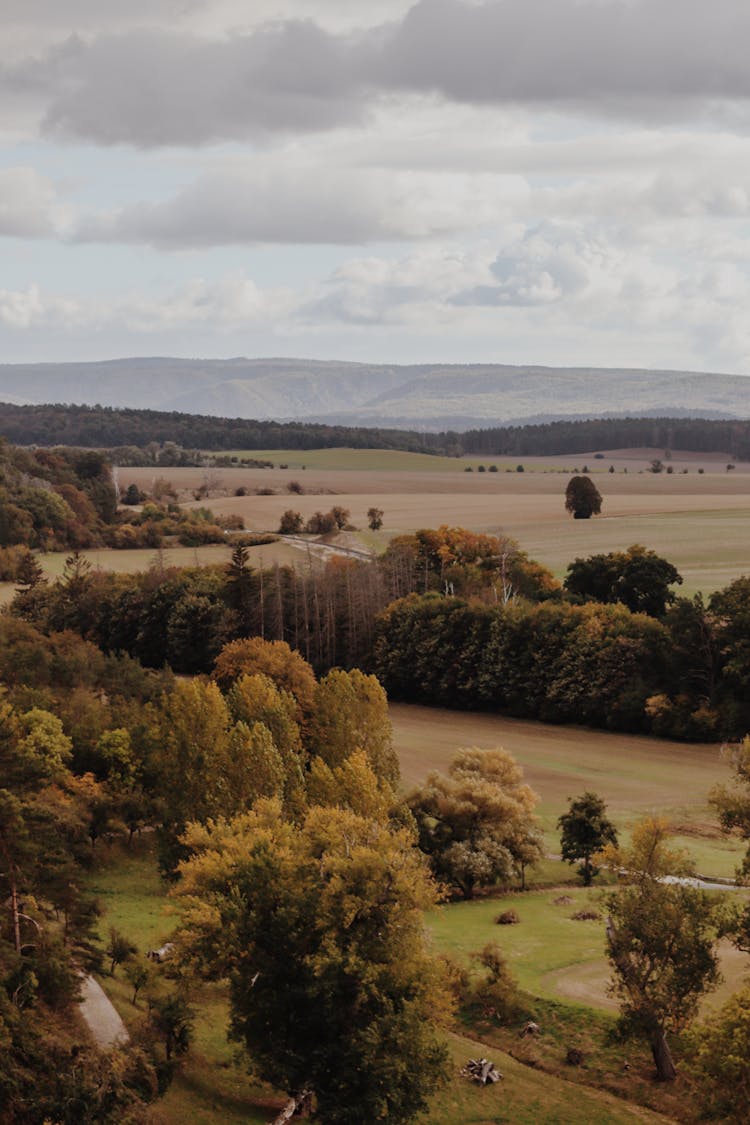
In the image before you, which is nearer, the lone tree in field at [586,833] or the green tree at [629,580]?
the lone tree in field at [586,833]

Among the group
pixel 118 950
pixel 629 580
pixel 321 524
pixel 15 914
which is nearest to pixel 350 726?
pixel 118 950


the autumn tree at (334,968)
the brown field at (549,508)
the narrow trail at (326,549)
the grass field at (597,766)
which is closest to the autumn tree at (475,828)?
the grass field at (597,766)

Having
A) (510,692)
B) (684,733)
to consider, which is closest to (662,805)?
(684,733)

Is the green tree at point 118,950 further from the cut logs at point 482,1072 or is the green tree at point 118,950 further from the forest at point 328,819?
the cut logs at point 482,1072

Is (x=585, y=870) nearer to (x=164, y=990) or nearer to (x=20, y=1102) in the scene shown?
(x=164, y=990)

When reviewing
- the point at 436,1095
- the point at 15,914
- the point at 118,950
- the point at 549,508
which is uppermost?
the point at 549,508

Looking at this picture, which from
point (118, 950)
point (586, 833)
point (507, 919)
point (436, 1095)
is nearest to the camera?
point (436, 1095)

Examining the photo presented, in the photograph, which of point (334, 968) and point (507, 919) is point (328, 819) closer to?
point (334, 968)
